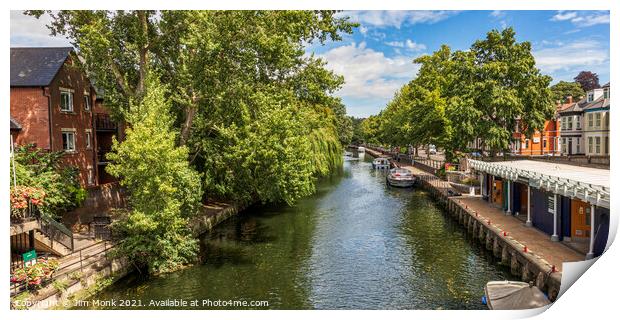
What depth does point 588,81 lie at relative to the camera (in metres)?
94.3

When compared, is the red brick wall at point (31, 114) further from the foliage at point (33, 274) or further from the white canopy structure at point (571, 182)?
the white canopy structure at point (571, 182)

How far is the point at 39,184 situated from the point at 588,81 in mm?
100771

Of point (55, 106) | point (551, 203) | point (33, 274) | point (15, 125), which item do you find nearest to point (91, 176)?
point (55, 106)

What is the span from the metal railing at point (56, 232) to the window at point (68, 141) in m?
11.4

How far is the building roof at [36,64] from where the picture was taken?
28922mm

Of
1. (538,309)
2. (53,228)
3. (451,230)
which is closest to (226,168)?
(53,228)

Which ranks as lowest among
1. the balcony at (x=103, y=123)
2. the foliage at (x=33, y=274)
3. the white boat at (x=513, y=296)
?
the white boat at (x=513, y=296)

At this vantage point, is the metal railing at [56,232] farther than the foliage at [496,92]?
No

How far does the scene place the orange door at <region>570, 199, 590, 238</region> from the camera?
21.9 m

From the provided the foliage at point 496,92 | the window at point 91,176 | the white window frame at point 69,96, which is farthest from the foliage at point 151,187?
the foliage at point 496,92

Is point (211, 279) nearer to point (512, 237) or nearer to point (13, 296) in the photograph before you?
point (13, 296)

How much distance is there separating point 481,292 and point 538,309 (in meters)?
3.33

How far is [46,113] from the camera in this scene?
29.2 metres

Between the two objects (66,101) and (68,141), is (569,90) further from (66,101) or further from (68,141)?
(68,141)
